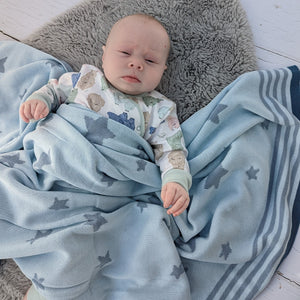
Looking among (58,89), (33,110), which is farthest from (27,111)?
(58,89)

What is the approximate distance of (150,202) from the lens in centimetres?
98

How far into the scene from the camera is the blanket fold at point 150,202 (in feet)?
2.81

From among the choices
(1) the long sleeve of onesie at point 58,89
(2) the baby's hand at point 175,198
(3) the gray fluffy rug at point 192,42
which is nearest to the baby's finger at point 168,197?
(2) the baby's hand at point 175,198

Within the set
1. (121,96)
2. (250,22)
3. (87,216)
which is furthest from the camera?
(250,22)

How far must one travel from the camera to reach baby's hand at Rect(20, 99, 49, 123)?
0.91m

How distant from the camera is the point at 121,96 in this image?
980 millimetres

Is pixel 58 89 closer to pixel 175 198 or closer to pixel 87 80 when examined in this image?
pixel 87 80

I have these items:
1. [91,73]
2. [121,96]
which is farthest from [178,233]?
[91,73]

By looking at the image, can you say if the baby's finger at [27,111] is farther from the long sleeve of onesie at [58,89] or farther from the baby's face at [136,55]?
the baby's face at [136,55]

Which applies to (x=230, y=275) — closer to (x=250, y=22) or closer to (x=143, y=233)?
(x=143, y=233)

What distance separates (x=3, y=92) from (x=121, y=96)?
38 centimetres

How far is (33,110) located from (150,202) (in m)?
0.39

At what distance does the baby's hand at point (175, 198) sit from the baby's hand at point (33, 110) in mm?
376

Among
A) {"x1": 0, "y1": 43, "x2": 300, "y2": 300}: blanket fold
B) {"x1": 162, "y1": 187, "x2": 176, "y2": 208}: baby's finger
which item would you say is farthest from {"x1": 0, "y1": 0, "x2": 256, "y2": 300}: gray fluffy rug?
{"x1": 162, "y1": 187, "x2": 176, "y2": 208}: baby's finger
